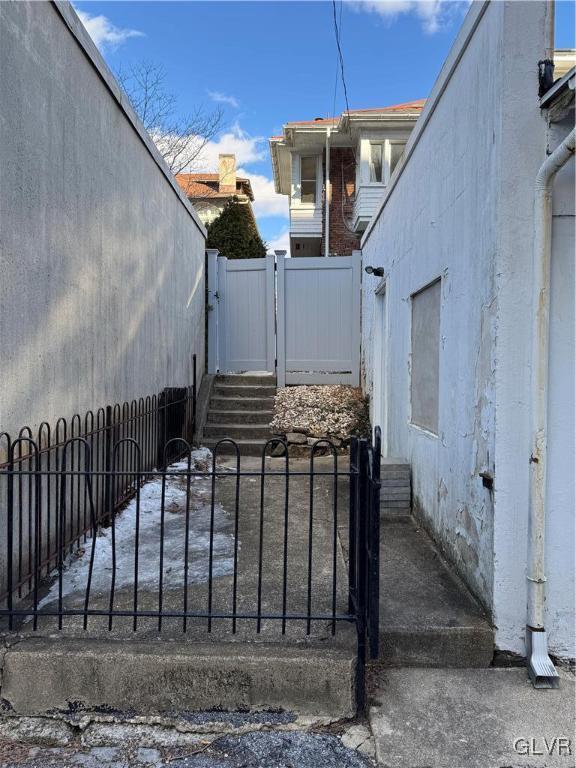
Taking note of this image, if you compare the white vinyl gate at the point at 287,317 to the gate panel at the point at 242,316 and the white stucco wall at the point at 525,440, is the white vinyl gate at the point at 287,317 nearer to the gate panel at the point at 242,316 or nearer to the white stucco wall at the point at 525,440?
the gate panel at the point at 242,316

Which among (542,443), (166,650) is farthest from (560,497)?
(166,650)

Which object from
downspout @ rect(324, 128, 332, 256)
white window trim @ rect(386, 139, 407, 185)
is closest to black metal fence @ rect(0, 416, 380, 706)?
downspout @ rect(324, 128, 332, 256)

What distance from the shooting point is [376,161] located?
14.6 metres

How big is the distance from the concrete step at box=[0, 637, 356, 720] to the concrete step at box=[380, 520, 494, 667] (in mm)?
442

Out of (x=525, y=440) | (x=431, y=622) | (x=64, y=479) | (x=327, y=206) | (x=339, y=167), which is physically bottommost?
(x=431, y=622)

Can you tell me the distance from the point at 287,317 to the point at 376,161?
24.2 feet

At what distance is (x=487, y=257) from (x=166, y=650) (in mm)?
2617

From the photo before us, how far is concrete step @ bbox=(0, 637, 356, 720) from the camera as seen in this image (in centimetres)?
245

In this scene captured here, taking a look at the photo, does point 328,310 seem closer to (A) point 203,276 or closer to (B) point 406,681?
(A) point 203,276

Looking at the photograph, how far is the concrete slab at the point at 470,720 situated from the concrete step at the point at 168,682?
0.25 m

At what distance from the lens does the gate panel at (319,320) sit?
9.56 metres

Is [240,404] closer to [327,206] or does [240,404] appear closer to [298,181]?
[327,206]

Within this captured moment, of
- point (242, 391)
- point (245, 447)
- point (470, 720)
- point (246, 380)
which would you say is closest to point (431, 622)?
point (470, 720)

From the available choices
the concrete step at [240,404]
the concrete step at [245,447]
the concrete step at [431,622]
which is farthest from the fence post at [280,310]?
the concrete step at [431,622]
